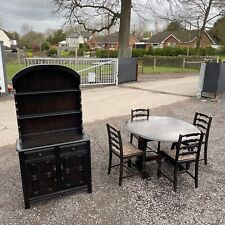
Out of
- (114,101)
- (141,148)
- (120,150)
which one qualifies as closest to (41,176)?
(120,150)

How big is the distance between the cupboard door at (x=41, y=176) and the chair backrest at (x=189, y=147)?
1.87m

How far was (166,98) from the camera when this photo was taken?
10516mm

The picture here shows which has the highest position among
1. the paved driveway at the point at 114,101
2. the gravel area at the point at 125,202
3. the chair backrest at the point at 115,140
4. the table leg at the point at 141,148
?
the chair backrest at the point at 115,140

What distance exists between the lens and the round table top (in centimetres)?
381

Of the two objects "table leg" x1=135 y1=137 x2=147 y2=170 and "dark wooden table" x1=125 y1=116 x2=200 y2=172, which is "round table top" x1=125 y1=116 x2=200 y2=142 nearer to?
"dark wooden table" x1=125 y1=116 x2=200 y2=172

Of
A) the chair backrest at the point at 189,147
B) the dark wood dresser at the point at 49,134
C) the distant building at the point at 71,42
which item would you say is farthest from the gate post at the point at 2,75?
the distant building at the point at 71,42

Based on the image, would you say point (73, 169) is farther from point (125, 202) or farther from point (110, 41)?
point (110, 41)

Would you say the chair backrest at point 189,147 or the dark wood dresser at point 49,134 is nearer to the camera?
the dark wood dresser at point 49,134

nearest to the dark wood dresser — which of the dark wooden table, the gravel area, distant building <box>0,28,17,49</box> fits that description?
the gravel area

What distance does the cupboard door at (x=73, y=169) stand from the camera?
3.36 meters

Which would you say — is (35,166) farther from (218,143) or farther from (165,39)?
(165,39)

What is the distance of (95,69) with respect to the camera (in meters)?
12.8

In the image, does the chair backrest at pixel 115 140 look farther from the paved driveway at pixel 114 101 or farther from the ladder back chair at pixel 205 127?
the paved driveway at pixel 114 101

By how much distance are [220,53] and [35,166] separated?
34840 mm
